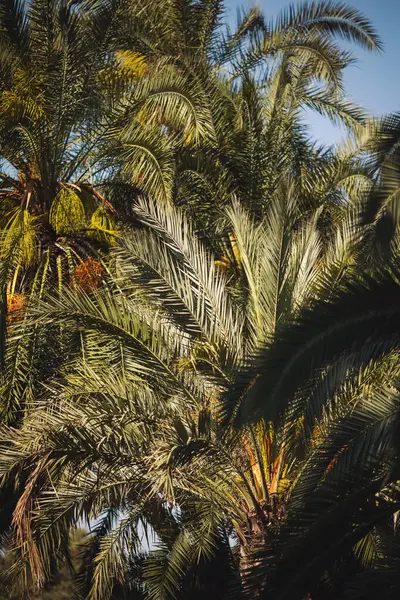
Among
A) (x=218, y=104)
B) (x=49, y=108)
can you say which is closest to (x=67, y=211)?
(x=49, y=108)

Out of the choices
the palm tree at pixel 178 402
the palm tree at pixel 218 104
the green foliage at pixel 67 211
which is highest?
the palm tree at pixel 218 104

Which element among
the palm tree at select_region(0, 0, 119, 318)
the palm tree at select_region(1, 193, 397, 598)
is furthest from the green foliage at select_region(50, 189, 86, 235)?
the palm tree at select_region(1, 193, 397, 598)

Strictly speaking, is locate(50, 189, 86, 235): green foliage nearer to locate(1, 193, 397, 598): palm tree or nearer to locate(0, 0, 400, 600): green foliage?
locate(0, 0, 400, 600): green foliage

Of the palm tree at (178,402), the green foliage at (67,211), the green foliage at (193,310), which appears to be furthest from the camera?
the green foliage at (67,211)

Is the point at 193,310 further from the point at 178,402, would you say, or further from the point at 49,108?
the point at 49,108

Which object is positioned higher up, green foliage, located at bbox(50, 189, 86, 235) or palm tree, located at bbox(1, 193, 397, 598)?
green foliage, located at bbox(50, 189, 86, 235)

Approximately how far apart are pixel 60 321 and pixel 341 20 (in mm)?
8293

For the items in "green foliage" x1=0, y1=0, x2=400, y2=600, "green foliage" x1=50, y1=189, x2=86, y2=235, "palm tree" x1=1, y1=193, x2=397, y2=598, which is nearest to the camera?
"green foliage" x1=0, y1=0, x2=400, y2=600

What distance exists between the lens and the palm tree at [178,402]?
8.98 m

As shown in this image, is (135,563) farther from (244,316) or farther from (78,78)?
(78,78)

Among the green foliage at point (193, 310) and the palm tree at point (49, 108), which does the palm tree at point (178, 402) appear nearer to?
the green foliage at point (193, 310)

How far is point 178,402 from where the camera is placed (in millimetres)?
9672

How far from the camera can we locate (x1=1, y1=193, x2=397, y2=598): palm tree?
29.5ft

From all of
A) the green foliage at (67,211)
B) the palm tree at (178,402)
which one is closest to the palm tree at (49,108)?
the green foliage at (67,211)
